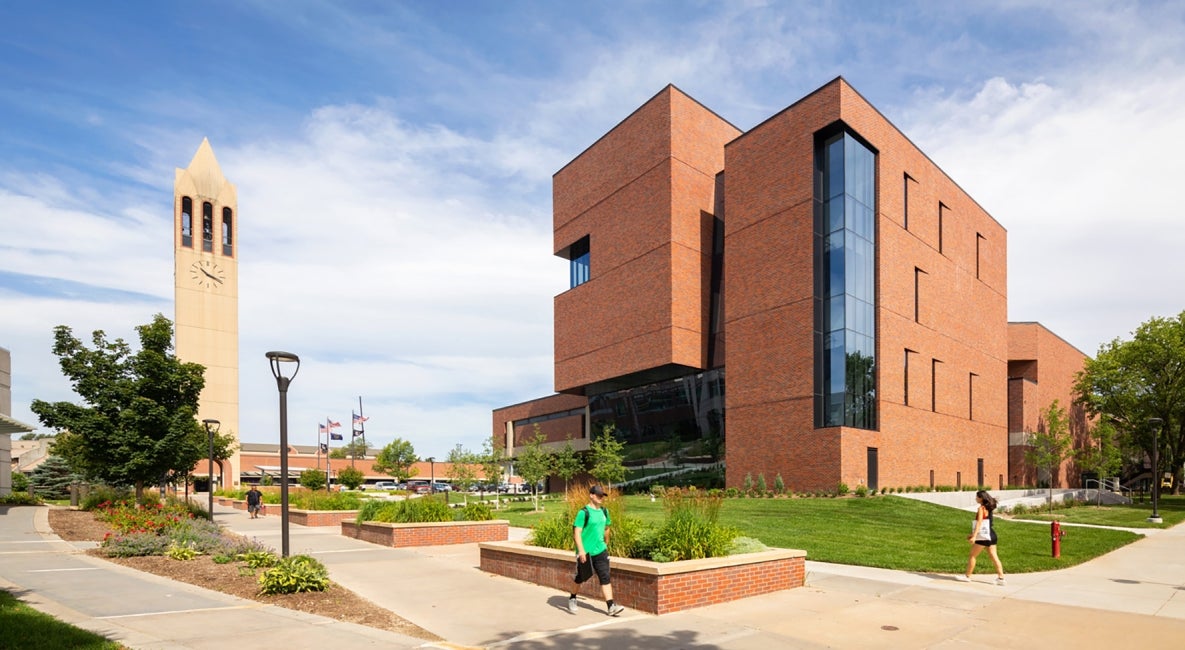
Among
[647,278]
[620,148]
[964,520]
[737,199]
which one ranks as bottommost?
[964,520]

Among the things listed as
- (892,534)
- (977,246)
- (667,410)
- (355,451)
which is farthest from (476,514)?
(355,451)

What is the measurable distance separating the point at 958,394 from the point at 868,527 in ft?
84.6

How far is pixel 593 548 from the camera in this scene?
9.98 metres

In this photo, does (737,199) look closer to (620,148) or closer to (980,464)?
(620,148)

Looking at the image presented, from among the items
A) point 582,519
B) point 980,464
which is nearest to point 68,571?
Result: point 582,519

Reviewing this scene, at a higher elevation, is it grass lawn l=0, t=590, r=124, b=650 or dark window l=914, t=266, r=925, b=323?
dark window l=914, t=266, r=925, b=323

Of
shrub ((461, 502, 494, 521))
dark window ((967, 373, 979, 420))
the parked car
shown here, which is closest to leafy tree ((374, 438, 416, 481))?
the parked car

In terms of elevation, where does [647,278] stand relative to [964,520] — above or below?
above

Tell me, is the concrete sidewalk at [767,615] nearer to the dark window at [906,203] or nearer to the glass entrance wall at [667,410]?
the glass entrance wall at [667,410]

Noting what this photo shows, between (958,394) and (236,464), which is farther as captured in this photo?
(236,464)

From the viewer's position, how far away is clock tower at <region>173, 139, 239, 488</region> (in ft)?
240

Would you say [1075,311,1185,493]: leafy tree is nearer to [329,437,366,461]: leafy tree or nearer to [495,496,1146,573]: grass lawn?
[495,496,1146,573]: grass lawn

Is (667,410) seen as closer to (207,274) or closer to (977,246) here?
(977,246)

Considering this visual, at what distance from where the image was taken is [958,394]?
4369cm
